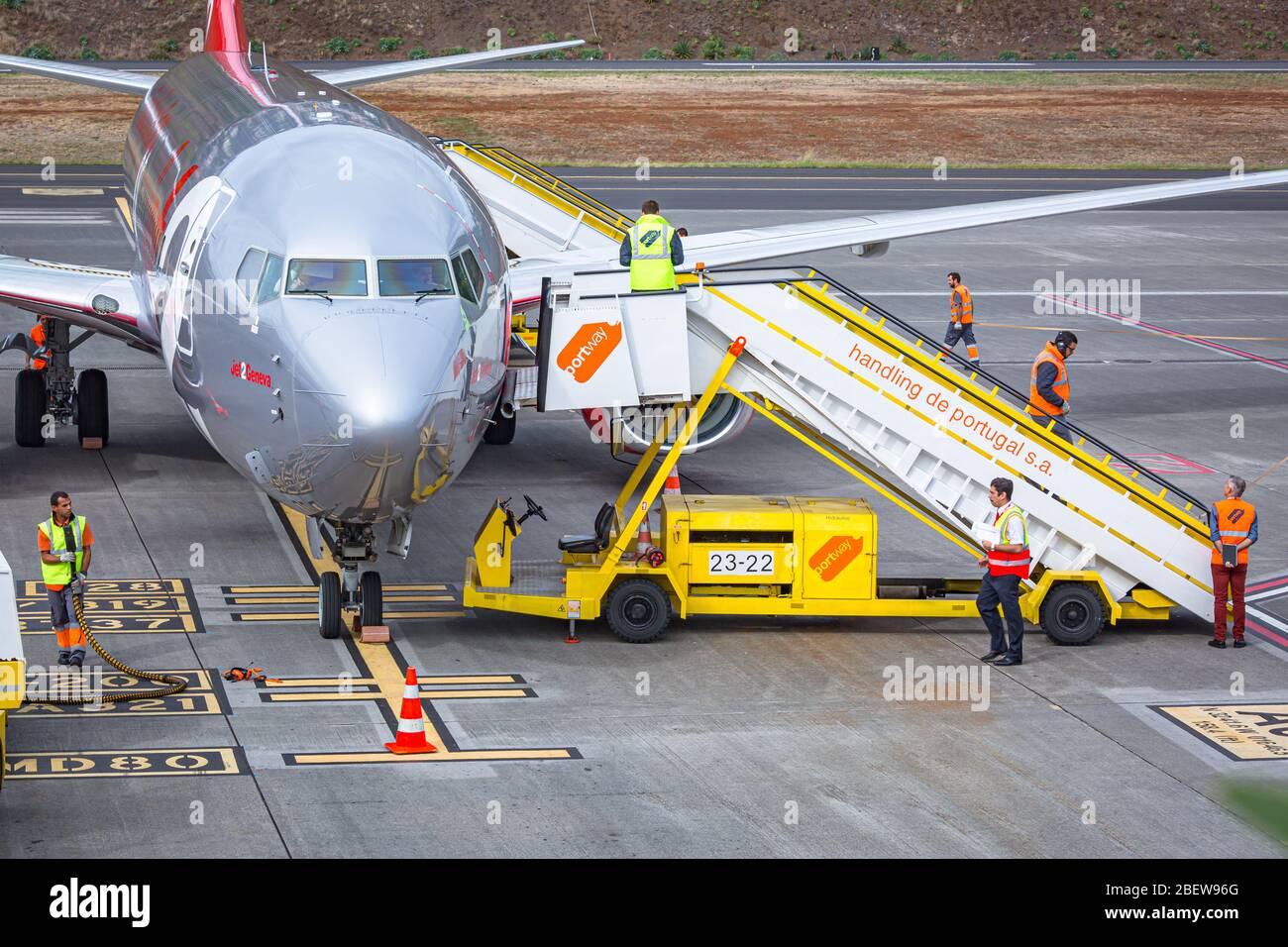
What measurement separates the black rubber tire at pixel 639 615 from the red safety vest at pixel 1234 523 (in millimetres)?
6023

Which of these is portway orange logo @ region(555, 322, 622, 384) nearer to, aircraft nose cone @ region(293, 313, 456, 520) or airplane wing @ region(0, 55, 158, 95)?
aircraft nose cone @ region(293, 313, 456, 520)

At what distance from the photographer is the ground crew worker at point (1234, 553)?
17.9 meters

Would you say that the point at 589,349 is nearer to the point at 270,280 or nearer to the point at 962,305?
the point at 270,280

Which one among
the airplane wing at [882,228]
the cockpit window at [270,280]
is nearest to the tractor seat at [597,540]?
the cockpit window at [270,280]

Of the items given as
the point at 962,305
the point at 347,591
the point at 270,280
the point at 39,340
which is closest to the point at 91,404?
the point at 39,340

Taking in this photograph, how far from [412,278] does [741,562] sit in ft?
15.7

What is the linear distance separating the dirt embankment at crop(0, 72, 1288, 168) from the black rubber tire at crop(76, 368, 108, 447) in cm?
3894

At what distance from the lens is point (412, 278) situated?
53.9 feet

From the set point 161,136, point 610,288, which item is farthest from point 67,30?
point 610,288

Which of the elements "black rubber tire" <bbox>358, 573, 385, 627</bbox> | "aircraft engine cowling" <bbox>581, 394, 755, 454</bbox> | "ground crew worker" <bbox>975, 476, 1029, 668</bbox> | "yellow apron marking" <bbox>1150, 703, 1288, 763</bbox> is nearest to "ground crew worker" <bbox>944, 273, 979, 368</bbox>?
"aircraft engine cowling" <bbox>581, 394, 755, 454</bbox>

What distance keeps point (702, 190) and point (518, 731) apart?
45.3m

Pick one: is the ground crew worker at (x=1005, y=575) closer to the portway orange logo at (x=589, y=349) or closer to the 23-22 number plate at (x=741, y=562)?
the 23-22 number plate at (x=741, y=562)

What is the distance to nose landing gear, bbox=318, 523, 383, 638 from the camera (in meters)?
17.4
